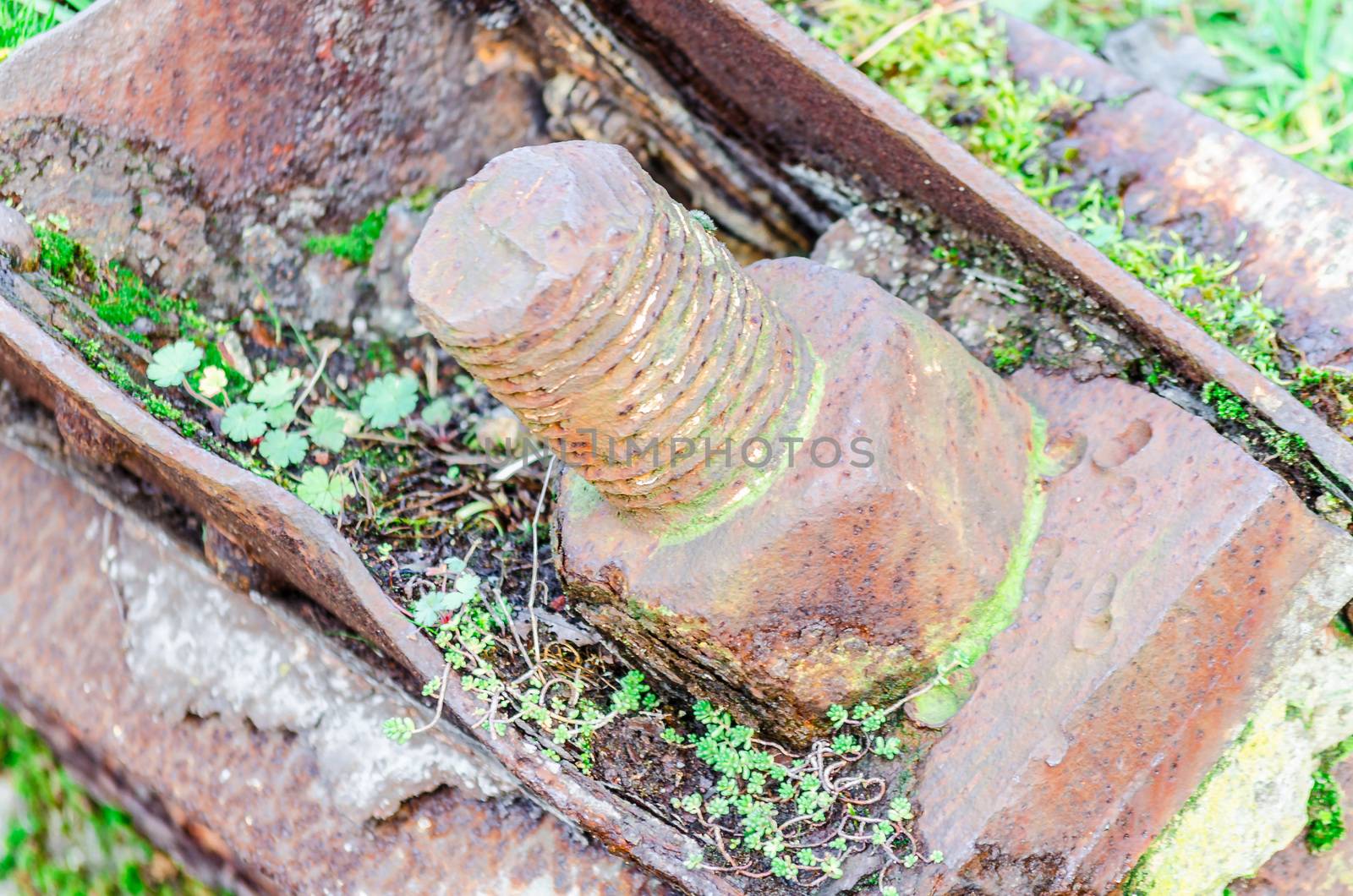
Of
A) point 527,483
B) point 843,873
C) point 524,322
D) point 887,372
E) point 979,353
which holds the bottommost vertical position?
point 843,873

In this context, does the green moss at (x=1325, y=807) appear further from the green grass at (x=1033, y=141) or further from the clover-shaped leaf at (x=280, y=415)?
the clover-shaped leaf at (x=280, y=415)

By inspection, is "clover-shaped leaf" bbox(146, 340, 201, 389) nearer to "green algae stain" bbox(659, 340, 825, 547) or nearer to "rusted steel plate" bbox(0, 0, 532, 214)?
"rusted steel plate" bbox(0, 0, 532, 214)

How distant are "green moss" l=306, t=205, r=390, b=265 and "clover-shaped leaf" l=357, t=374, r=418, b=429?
0.34 metres

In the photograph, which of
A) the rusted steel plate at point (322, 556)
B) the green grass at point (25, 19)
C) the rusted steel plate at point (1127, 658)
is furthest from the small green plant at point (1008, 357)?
the green grass at point (25, 19)

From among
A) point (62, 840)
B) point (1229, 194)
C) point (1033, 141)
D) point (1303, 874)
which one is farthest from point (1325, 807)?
point (62, 840)

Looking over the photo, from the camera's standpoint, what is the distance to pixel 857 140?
2039mm

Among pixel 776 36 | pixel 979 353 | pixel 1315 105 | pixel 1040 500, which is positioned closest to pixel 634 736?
pixel 1040 500

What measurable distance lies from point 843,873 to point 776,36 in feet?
4.54

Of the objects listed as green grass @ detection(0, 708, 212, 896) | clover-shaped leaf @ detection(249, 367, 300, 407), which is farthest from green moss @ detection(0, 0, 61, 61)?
green grass @ detection(0, 708, 212, 896)

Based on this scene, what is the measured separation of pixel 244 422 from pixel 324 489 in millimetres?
221

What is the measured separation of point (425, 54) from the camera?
94.2 inches

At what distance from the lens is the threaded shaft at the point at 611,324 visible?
1354 mm

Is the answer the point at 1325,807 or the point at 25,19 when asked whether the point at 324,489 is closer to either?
the point at 25,19

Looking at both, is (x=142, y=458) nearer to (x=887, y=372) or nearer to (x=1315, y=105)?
(x=887, y=372)
